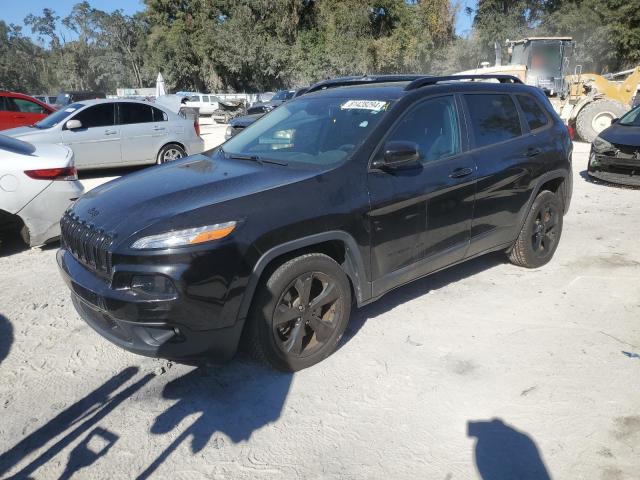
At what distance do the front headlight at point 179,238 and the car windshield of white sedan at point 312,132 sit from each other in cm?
100

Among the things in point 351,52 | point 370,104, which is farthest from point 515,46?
point 351,52

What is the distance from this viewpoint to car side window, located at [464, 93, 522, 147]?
13.7 ft

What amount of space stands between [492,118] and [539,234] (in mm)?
1350

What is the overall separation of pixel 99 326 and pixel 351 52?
138 feet

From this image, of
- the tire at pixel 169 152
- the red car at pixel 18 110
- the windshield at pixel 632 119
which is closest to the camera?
the windshield at pixel 632 119

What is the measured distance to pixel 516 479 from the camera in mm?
2395

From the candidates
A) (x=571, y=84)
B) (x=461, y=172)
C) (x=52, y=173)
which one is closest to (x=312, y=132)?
(x=461, y=172)

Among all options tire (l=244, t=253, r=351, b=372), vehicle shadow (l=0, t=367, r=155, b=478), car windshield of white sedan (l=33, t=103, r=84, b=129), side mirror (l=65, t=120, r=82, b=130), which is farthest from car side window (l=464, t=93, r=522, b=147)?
car windshield of white sedan (l=33, t=103, r=84, b=129)

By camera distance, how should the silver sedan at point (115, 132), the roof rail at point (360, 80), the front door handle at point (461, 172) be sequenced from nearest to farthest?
the front door handle at point (461, 172), the roof rail at point (360, 80), the silver sedan at point (115, 132)

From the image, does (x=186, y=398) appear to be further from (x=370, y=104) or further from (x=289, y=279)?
(x=370, y=104)

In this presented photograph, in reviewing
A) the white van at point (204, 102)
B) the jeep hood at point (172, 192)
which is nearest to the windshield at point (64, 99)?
the white van at point (204, 102)

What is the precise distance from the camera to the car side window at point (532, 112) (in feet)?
15.6

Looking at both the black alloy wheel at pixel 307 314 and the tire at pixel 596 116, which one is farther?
the tire at pixel 596 116

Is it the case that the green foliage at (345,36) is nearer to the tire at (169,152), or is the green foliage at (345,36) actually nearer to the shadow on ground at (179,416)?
the tire at (169,152)
